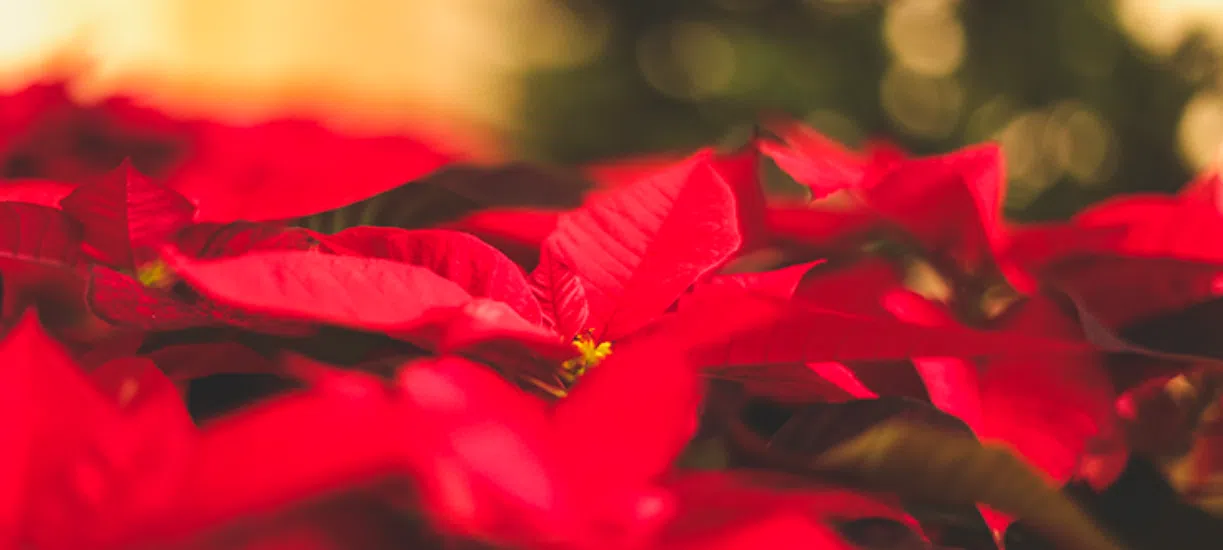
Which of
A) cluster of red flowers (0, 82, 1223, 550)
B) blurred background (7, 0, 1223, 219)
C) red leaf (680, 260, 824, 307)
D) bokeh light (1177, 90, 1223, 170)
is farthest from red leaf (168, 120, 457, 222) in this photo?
bokeh light (1177, 90, 1223, 170)

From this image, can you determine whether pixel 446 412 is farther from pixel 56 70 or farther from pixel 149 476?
pixel 56 70

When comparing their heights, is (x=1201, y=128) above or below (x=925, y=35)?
below

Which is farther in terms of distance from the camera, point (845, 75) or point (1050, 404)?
point (845, 75)

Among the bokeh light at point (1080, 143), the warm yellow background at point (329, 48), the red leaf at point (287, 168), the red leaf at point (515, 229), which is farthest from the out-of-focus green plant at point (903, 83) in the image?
the red leaf at point (515, 229)

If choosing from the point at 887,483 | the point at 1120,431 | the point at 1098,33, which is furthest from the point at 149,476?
the point at 1098,33

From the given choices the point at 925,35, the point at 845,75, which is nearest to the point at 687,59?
the point at 845,75

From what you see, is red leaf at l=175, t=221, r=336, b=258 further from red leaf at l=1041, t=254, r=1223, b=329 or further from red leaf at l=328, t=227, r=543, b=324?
red leaf at l=1041, t=254, r=1223, b=329

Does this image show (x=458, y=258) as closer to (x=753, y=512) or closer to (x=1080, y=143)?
(x=753, y=512)
